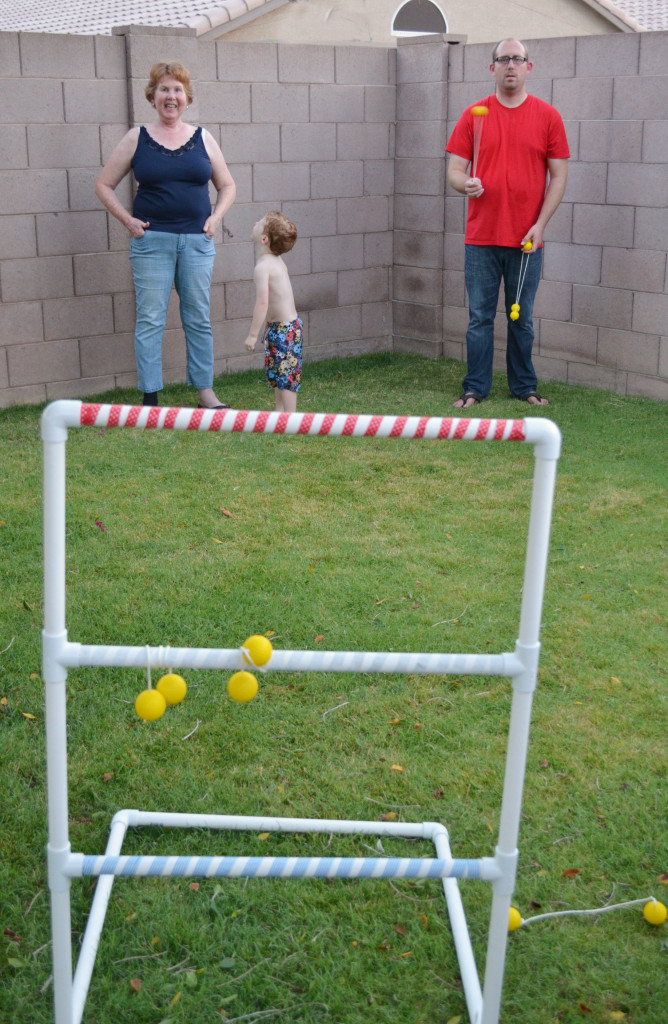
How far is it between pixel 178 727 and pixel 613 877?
117 cm

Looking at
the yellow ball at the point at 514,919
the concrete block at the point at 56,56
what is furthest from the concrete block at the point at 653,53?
the yellow ball at the point at 514,919

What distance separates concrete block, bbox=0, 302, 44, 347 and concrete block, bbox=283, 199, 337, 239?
6.12 feet

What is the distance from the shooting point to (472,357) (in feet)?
20.5

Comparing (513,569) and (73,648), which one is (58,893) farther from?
(513,569)

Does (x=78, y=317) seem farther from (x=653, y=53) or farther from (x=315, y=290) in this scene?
(x=653, y=53)

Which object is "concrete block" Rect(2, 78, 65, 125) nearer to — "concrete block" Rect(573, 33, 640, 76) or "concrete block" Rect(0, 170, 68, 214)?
"concrete block" Rect(0, 170, 68, 214)

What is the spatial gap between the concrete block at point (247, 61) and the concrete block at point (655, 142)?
2.33 meters

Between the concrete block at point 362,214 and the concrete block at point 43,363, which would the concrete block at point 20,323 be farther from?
the concrete block at point 362,214

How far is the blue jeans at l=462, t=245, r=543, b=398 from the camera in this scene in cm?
614

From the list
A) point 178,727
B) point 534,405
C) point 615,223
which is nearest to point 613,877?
point 178,727

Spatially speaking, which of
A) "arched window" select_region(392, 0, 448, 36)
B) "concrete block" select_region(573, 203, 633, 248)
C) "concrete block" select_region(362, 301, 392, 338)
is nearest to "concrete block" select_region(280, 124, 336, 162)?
"concrete block" select_region(362, 301, 392, 338)

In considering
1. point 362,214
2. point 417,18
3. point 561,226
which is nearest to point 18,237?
point 362,214

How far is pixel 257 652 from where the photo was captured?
1.71 m

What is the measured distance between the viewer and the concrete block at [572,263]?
6.45 metres
